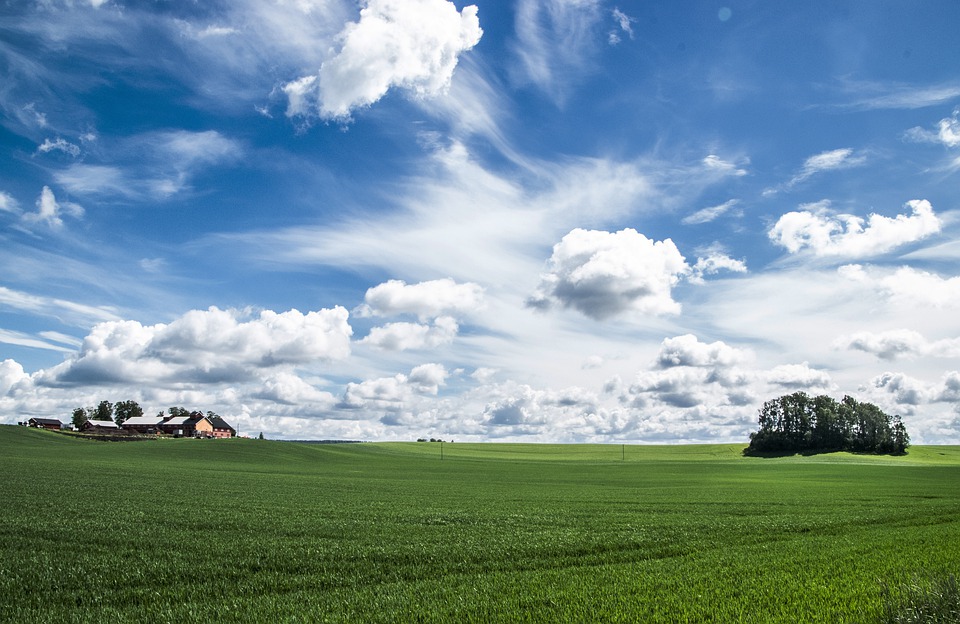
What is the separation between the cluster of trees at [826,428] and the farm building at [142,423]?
6640 inches

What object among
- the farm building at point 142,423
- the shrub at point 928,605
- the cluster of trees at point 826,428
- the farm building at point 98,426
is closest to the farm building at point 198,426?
the farm building at point 142,423

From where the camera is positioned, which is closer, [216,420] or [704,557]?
[704,557]

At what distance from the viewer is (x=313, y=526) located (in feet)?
74.8

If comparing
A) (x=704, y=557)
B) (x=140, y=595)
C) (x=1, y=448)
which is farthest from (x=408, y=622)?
(x=1, y=448)

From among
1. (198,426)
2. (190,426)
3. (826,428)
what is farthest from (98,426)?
(826,428)

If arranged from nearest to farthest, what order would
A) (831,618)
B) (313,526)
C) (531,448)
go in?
1. (831,618)
2. (313,526)
3. (531,448)

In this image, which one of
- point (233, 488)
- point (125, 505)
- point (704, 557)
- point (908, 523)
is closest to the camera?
point (704, 557)

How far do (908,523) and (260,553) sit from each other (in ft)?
80.9

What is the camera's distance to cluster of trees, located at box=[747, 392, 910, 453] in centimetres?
14388

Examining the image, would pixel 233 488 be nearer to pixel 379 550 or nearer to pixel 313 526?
pixel 313 526

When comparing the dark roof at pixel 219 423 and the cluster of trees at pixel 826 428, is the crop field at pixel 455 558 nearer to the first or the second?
the cluster of trees at pixel 826 428

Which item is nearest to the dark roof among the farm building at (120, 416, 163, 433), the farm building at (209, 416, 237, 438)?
the farm building at (209, 416, 237, 438)

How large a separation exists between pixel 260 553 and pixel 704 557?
12208mm

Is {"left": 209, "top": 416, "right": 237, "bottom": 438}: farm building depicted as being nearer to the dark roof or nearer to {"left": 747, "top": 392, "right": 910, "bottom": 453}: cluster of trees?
the dark roof
